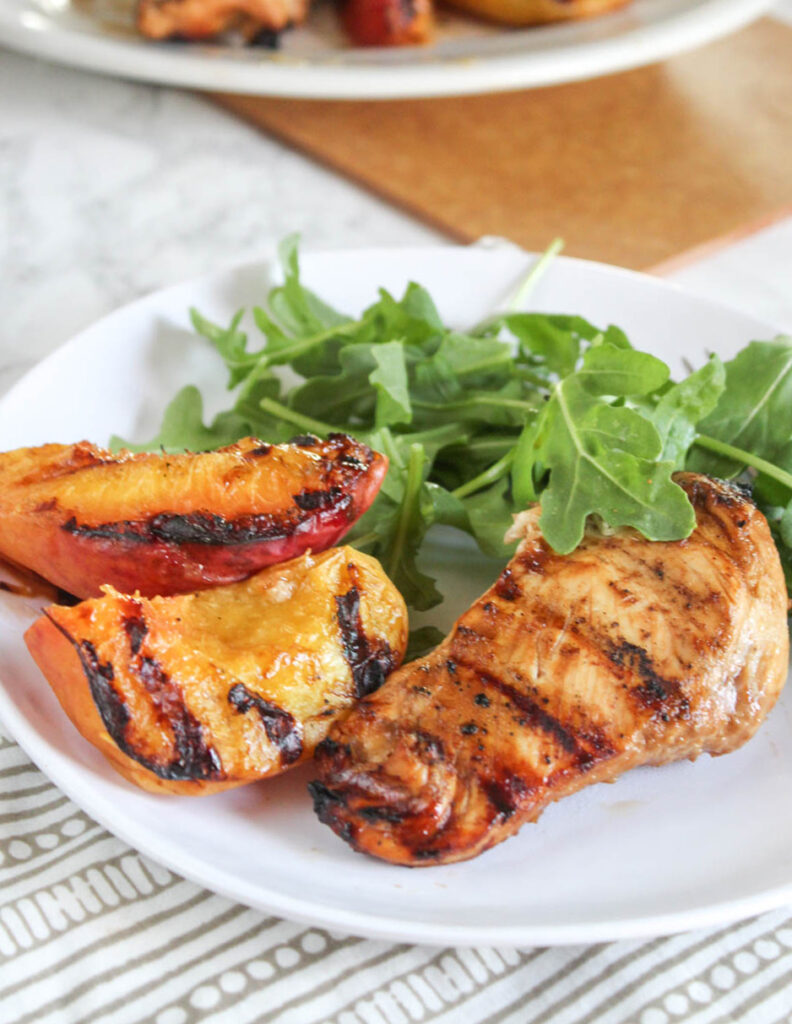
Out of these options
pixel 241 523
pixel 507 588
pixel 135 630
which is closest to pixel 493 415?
pixel 507 588

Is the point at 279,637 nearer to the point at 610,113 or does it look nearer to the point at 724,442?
the point at 724,442

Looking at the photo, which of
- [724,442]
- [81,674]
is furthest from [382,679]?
[724,442]

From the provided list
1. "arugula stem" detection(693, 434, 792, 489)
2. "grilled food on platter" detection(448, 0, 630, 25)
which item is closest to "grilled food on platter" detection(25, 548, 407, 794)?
"arugula stem" detection(693, 434, 792, 489)

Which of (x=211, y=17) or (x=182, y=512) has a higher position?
(x=211, y=17)

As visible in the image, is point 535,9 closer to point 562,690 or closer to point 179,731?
point 562,690

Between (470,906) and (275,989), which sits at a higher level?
(470,906)

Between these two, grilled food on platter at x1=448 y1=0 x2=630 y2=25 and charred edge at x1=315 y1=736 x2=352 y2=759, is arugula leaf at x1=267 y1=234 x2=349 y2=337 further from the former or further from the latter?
grilled food on platter at x1=448 y1=0 x2=630 y2=25
